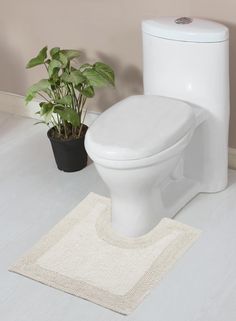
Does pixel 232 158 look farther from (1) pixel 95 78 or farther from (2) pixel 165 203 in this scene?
(1) pixel 95 78

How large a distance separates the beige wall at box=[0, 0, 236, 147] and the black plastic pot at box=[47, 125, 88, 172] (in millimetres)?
334

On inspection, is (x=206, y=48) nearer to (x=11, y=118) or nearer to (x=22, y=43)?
(x=22, y=43)

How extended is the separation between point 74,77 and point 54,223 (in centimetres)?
58

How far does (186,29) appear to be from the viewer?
227cm

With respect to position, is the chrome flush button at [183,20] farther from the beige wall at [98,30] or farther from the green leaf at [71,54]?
the green leaf at [71,54]

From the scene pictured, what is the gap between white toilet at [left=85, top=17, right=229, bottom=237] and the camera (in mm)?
2102

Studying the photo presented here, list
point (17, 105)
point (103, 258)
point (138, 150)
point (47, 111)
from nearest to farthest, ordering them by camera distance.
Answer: point (138, 150) → point (103, 258) → point (47, 111) → point (17, 105)

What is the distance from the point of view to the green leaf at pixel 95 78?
8.18 feet

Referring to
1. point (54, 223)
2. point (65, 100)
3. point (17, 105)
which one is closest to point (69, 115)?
point (65, 100)

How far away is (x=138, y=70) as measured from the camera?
8.86 feet

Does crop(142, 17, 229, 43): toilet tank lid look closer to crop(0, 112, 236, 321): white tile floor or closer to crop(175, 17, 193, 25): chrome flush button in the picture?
crop(175, 17, 193, 25): chrome flush button

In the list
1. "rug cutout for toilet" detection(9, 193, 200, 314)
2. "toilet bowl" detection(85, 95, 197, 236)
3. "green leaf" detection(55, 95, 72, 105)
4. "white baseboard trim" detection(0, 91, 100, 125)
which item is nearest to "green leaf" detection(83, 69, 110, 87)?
"green leaf" detection(55, 95, 72, 105)

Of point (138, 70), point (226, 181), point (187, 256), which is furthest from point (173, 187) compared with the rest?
point (138, 70)

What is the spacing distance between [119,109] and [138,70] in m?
0.48
